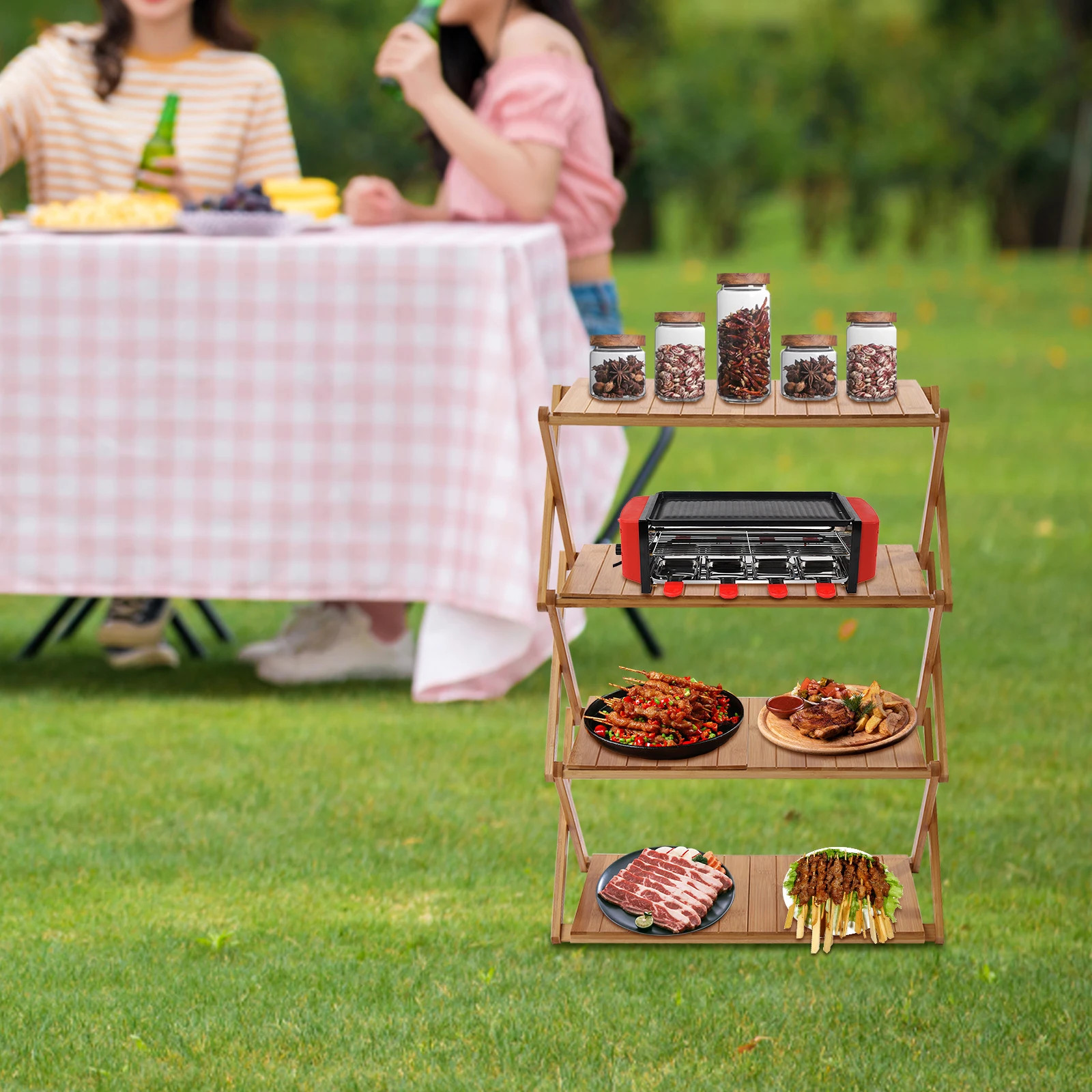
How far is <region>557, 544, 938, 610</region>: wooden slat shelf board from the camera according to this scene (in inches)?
96.4

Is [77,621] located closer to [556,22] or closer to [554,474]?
[556,22]

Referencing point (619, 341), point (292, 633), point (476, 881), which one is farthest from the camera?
point (292, 633)

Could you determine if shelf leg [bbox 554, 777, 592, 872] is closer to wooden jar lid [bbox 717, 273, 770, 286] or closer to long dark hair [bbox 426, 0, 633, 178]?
wooden jar lid [bbox 717, 273, 770, 286]

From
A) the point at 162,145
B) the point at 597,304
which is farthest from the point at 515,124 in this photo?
the point at 162,145

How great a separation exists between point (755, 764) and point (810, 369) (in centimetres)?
58

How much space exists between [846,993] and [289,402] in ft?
5.84

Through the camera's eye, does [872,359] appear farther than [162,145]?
No

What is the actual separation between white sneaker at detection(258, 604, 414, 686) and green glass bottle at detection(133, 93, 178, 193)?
42.6 inches

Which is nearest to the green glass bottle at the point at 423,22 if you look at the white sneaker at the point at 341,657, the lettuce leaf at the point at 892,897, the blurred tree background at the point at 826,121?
the white sneaker at the point at 341,657

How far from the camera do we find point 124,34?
14.3 feet

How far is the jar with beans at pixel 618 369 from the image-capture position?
8.02 feet

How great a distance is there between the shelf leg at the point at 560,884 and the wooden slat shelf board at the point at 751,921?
0.02 meters

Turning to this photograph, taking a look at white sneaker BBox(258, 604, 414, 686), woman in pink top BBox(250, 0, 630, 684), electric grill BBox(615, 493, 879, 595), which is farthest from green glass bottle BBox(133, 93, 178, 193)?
electric grill BBox(615, 493, 879, 595)

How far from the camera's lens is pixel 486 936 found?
2707mm
